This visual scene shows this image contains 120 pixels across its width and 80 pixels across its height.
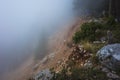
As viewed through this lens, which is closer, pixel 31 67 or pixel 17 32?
pixel 31 67

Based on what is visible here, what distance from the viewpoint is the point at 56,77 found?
1108 centimetres

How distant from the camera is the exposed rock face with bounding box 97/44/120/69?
11.0 m

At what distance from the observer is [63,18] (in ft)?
64.8

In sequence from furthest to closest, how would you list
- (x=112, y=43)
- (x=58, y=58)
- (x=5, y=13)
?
(x=5, y=13) < (x=58, y=58) < (x=112, y=43)

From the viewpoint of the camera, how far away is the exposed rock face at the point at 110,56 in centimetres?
1102

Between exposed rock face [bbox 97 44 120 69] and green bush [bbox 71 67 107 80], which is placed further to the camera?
exposed rock face [bbox 97 44 120 69]

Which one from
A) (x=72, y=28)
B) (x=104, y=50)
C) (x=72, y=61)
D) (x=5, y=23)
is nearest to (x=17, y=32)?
(x=5, y=23)

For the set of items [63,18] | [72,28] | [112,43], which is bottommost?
[112,43]

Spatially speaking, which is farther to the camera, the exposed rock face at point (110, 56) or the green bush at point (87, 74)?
the exposed rock face at point (110, 56)

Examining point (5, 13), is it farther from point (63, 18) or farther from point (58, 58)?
point (58, 58)

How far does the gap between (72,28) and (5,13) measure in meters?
6.63

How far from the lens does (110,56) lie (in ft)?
37.0

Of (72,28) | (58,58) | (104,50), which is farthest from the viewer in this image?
(72,28)

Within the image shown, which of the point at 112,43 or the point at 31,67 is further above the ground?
the point at 31,67
